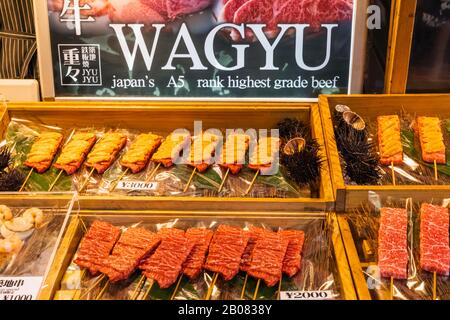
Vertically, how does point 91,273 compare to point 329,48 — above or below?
below

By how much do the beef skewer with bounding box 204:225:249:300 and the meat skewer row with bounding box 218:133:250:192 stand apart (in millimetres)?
445

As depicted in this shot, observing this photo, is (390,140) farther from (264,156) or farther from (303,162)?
(264,156)

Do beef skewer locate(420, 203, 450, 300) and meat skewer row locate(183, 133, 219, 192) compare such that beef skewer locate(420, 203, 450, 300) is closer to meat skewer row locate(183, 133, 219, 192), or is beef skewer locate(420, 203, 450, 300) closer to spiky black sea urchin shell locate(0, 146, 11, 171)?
meat skewer row locate(183, 133, 219, 192)

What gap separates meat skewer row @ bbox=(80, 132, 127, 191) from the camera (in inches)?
141

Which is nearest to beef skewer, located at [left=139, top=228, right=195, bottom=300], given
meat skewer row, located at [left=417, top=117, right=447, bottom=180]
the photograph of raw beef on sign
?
the photograph of raw beef on sign

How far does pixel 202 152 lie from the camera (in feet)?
11.9

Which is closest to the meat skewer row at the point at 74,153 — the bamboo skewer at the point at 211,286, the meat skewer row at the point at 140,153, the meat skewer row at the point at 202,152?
the meat skewer row at the point at 140,153

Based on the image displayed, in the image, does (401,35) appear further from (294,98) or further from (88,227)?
(88,227)

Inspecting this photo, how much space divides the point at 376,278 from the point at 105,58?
83.1 inches

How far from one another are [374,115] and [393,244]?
116 centimetres

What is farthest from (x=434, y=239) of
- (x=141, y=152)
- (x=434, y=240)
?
(x=141, y=152)

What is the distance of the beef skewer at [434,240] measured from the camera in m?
2.85
